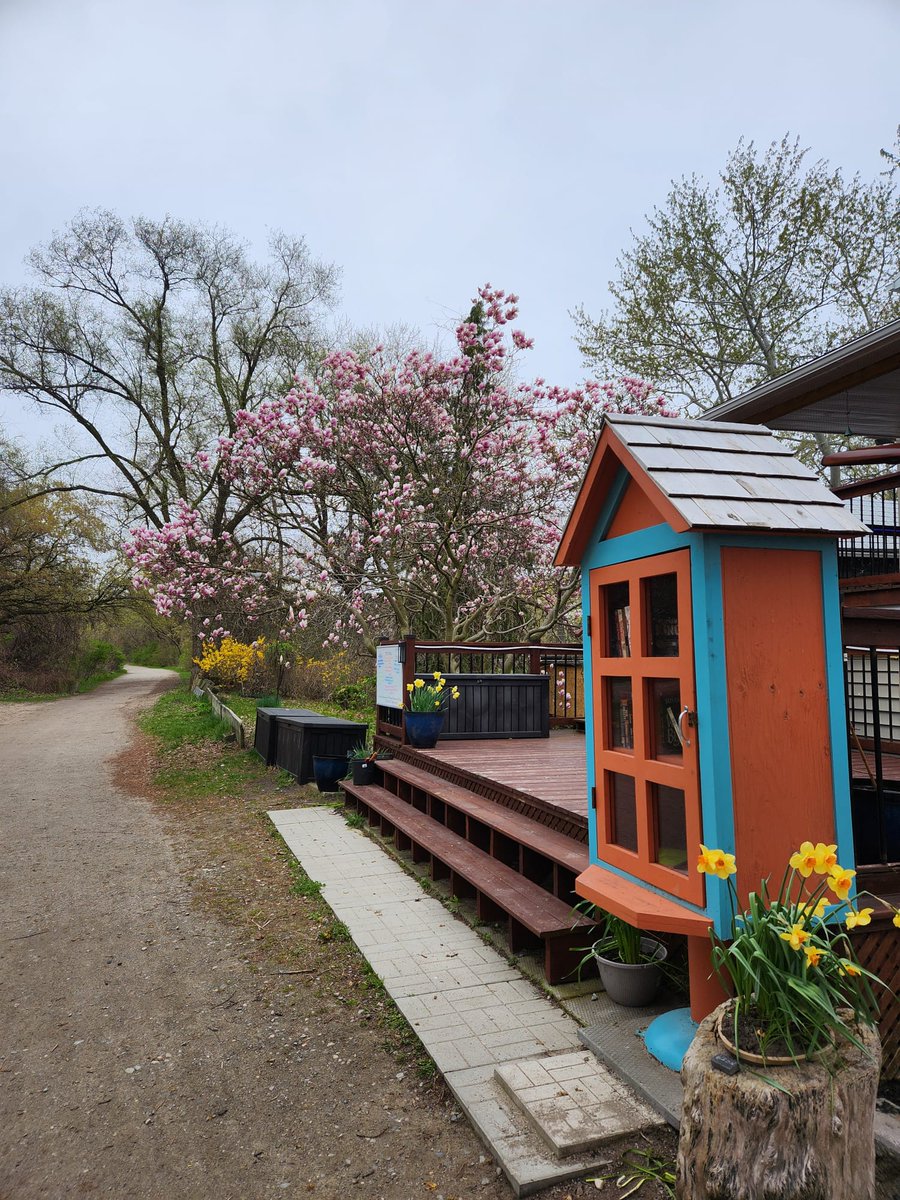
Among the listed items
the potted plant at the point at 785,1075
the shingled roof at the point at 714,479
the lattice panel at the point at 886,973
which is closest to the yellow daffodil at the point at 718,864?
the potted plant at the point at 785,1075

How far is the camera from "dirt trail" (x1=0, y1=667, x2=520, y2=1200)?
2.41m

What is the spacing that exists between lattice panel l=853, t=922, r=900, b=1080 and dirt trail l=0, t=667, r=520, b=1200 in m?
1.42

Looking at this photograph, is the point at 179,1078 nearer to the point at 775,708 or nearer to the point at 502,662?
the point at 775,708

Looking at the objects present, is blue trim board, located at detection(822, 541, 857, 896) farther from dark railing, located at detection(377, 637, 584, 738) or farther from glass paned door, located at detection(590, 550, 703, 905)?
dark railing, located at detection(377, 637, 584, 738)

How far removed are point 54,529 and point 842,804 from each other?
28.8 meters

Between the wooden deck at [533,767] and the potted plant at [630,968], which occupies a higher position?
the wooden deck at [533,767]

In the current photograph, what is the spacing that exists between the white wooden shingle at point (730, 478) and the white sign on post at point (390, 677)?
548cm

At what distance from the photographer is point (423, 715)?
7.79 meters

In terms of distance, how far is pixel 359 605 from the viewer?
32.9ft

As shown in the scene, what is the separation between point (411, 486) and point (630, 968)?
289 inches

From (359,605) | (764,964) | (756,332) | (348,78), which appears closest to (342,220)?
(348,78)

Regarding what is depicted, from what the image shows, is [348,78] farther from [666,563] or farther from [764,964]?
[764,964]

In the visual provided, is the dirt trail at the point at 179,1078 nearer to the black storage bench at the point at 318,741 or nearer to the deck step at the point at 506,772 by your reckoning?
the deck step at the point at 506,772

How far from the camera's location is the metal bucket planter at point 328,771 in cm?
912
